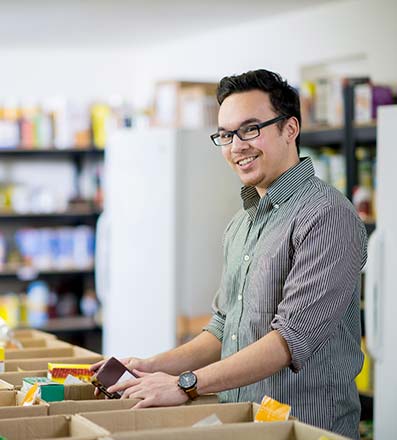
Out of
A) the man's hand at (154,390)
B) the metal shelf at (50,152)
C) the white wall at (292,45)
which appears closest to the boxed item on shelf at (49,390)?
the man's hand at (154,390)

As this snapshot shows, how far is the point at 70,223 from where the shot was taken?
8891 millimetres

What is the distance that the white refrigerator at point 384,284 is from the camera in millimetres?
4379

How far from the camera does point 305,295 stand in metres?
2.25

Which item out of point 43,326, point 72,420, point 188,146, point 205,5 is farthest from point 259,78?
point 43,326

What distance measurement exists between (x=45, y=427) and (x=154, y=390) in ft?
0.99

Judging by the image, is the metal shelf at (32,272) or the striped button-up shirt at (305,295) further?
the metal shelf at (32,272)

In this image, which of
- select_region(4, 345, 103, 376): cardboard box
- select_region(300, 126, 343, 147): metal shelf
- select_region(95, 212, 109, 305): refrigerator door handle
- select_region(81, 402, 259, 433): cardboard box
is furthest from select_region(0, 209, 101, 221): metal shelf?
select_region(81, 402, 259, 433): cardboard box

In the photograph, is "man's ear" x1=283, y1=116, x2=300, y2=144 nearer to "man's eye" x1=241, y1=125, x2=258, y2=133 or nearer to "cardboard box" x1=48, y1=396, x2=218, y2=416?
"man's eye" x1=241, y1=125, x2=258, y2=133

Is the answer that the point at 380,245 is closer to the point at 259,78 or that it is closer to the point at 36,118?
the point at 259,78

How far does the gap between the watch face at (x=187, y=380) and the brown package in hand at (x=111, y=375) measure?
0.45 ft

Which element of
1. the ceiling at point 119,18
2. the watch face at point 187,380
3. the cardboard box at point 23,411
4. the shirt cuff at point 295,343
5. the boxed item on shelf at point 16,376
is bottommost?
the boxed item on shelf at point 16,376

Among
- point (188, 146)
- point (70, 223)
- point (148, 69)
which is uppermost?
point (148, 69)

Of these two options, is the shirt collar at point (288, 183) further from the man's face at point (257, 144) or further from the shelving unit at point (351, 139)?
the shelving unit at point (351, 139)

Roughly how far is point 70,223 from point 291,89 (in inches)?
257
